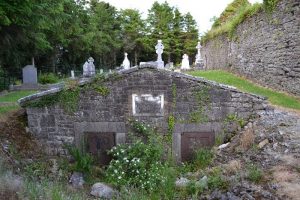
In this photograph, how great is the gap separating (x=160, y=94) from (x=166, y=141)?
137 centimetres

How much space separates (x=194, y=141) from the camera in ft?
32.0

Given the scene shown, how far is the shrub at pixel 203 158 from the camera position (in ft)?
28.9

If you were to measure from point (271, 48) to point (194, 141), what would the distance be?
244 inches

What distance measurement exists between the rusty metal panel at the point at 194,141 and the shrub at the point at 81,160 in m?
2.69

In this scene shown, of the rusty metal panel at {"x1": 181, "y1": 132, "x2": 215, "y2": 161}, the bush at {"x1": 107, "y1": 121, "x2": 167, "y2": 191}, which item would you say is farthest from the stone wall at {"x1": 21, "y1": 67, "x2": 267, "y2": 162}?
the bush at {"x1": 107, "y1": 121, "x2": 167, "y2": 191}

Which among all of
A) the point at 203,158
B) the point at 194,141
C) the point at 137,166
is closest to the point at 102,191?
the point at 137,166

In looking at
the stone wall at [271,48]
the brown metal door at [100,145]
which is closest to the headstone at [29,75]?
the stone wall at [271,48]

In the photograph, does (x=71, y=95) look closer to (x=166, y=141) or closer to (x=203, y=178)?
(x=166, y=141)

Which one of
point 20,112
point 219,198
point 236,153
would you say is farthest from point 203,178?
point 20,112

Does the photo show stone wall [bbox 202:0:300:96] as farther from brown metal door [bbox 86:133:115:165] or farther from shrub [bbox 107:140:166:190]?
brown metal door [bbox 86:133:115:165]

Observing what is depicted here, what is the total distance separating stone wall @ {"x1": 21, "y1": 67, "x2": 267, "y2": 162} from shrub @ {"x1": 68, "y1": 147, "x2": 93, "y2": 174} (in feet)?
0.92

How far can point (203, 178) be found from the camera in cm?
709

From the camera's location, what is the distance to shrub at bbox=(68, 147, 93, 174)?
9359mm

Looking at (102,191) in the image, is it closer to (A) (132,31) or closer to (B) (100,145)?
(B) (100,145)
